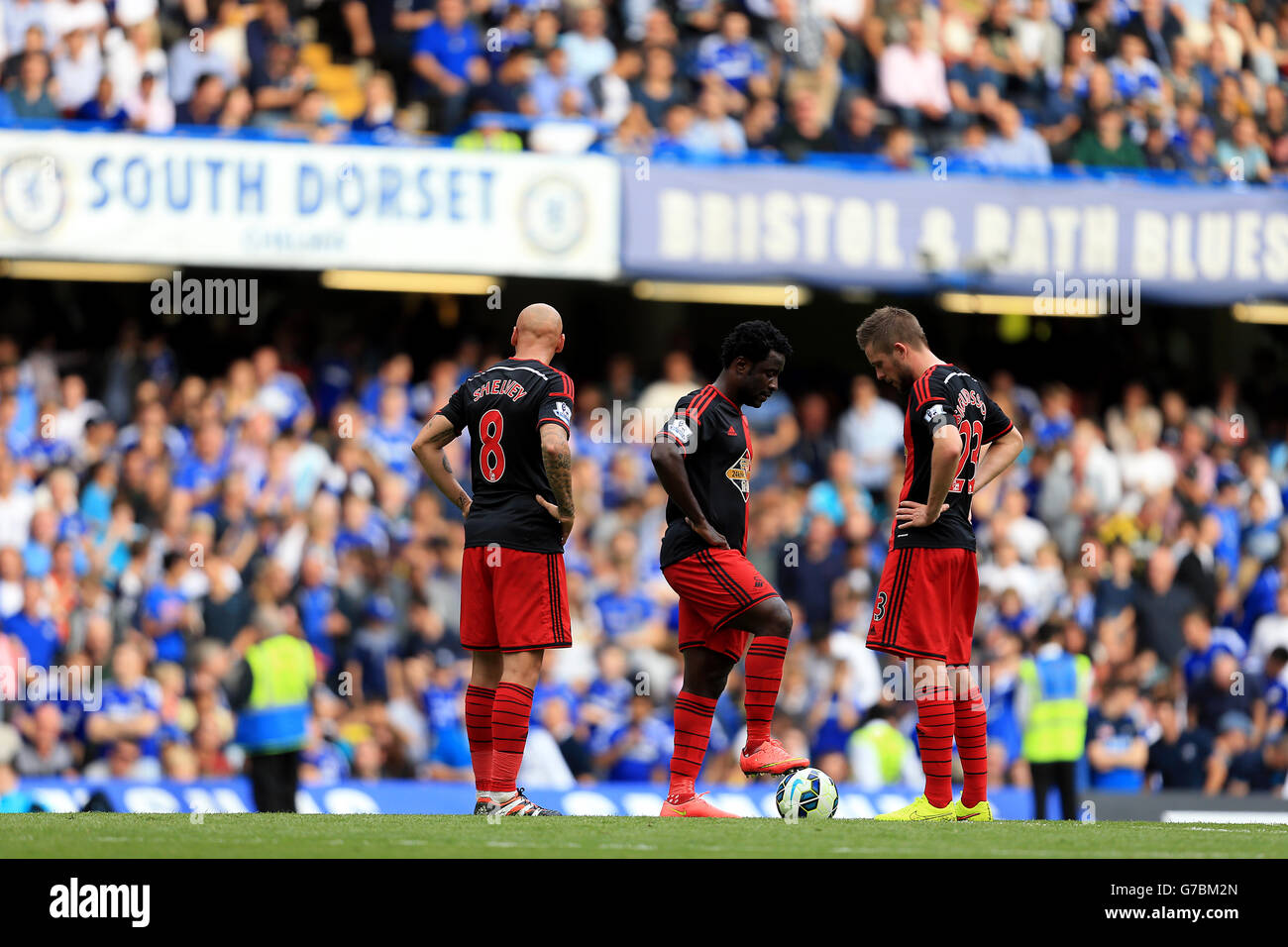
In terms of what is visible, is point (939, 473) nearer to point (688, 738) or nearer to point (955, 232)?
point (688, 738)

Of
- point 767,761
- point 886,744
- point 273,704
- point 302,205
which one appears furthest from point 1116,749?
point 302,205

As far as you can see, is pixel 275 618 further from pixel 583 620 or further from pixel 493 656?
pixel 493 656

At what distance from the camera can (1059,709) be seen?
14586mm

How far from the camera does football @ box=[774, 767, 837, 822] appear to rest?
354 inches

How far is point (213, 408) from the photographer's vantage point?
1627cm

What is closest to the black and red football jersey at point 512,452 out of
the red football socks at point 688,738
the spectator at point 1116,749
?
the red football socks at point 688,738

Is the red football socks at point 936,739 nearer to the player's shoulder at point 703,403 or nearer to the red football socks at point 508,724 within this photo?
the player's shoulder at point 703,403

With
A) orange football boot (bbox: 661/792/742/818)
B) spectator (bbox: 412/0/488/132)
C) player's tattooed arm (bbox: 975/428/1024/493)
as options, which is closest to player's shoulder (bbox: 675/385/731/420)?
player's tattooed arm (bbox: 975/428/1024/493)

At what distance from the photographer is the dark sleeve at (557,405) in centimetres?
873

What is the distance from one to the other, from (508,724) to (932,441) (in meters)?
2.18

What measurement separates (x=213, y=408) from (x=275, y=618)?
3253 mm

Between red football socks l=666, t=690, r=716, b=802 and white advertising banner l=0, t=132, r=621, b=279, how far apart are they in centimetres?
826
